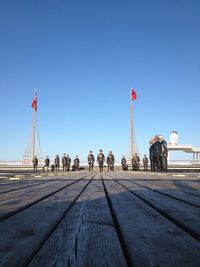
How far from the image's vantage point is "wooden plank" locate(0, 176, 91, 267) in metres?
0.93

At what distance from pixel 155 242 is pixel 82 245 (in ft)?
Answer: 0.89

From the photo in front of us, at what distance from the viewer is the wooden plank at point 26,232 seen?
932mm

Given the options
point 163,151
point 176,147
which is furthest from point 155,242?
point 176,147

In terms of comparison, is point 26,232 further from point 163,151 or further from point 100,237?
point 163,151

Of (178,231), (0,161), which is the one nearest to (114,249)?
(178,231)

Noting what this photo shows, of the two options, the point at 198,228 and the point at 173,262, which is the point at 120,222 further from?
the point at 173,262

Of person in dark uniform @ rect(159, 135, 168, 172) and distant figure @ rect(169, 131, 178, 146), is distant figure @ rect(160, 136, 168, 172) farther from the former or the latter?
distant figure @ rect(169, 131, 178, 146)

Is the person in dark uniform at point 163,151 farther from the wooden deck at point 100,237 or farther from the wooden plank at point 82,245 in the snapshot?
the wooden plank at point 82,245

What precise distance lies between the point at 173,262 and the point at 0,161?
43.1m

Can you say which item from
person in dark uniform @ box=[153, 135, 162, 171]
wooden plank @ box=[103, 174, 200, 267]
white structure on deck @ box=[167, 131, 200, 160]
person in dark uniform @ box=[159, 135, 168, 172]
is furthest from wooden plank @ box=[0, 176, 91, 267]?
white structure on deck @ box=[167, 131, 200, 160]

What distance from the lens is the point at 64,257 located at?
94 centimetres

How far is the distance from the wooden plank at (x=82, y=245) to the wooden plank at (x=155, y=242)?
48mm

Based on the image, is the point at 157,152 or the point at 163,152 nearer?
the point at 163,152

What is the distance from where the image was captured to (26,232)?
1269mm
